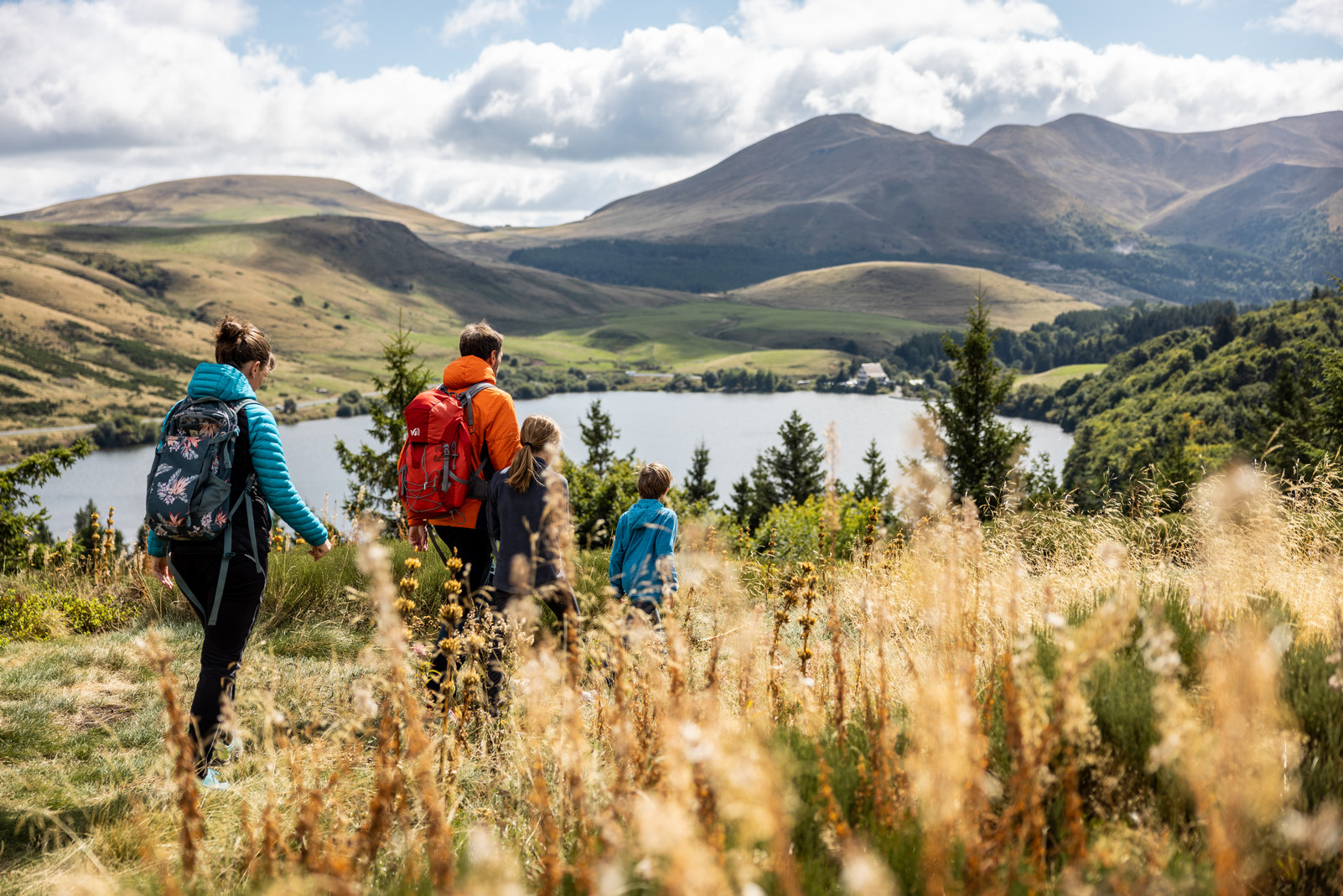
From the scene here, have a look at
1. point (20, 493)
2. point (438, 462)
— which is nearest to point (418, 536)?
point (438, 462)

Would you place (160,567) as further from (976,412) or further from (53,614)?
(976,412)

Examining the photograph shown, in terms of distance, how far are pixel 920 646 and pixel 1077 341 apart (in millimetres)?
187392

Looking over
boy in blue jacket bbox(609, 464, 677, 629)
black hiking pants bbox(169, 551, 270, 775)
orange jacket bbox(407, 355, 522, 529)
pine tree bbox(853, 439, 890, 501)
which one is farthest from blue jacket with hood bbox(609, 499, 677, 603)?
pine tree bbox(853, 439, 890, 501)

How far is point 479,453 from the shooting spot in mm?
4523

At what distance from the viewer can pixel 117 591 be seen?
6.97m

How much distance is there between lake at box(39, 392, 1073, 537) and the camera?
74000 millimetres

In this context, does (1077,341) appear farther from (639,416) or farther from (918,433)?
(918,433)

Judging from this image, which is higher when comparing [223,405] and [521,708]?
[223,405]

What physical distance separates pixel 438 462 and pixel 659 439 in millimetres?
87870

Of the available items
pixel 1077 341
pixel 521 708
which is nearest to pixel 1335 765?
pixel 521 708

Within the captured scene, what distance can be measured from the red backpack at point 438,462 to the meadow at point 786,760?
0.86 metres

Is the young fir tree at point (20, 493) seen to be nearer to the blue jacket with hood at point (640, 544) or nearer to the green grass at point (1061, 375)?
the blue jacket with hood at point (640, 544)

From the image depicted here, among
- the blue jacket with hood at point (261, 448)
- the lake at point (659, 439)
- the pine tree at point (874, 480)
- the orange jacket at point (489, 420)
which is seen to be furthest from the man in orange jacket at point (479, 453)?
the lake at point (659, 439)

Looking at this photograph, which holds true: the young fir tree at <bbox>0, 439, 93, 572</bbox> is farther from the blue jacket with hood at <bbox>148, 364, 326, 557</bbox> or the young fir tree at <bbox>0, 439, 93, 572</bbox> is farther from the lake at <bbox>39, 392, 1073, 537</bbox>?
the lake at <bbox>39, 392, 1073, 537</bbox>
